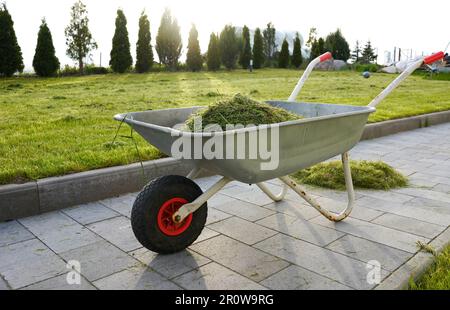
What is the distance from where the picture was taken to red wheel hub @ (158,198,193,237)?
7.42ft

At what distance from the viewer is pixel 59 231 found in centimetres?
269

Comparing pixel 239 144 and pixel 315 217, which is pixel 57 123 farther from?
pixel 239 144

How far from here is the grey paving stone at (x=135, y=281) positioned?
2.04 meters

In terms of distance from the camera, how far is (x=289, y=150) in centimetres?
215

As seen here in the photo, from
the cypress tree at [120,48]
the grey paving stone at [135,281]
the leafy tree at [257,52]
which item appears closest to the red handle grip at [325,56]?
the grey paving stone at [135,281]

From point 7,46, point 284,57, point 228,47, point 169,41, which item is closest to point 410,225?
point 7,46

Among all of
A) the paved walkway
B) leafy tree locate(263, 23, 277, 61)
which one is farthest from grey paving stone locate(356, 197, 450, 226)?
leafy tree locate(263, 23, 277, 61)

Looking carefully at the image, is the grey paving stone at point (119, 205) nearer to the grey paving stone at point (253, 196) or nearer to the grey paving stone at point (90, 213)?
the grey paving stone at point (90, 213)

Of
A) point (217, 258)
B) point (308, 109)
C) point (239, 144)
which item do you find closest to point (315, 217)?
point (308, 109)

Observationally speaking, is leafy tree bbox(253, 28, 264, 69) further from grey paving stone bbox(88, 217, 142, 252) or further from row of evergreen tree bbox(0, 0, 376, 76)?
grey paving stone bbox(88, 217, 142, 252)

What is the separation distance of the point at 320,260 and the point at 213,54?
25.8m

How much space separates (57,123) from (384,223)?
4.12 meters

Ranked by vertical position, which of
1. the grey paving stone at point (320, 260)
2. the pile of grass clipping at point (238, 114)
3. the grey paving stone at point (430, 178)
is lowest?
the grey paving stone at point (320, 260)

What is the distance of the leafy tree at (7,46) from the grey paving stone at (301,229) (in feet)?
65.3
